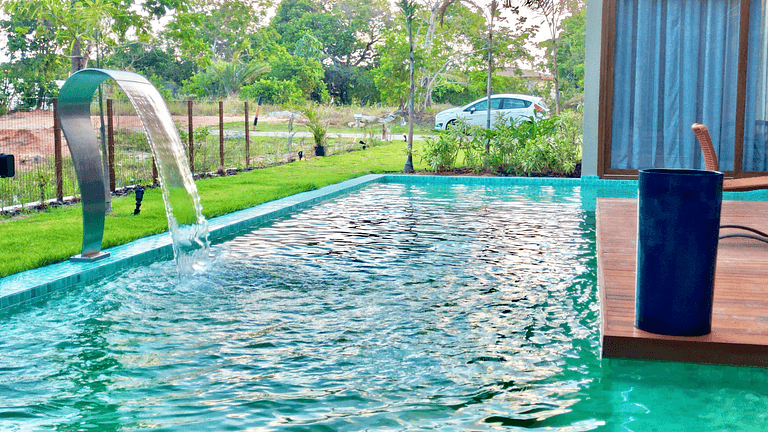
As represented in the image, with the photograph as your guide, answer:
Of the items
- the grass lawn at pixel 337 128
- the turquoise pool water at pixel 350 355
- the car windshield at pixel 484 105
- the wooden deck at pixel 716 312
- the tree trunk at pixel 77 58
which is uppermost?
the car windshield at pixel 484 105

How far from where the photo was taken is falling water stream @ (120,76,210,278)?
5.16 metres

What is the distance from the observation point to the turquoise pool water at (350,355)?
291cm

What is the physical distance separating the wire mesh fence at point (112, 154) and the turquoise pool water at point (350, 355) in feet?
10.8

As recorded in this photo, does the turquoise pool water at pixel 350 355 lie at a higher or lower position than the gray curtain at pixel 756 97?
lower

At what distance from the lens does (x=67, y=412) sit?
2959 millimetres

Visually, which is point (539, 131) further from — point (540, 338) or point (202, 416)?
point (202, 416)

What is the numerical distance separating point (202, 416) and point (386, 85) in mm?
23384

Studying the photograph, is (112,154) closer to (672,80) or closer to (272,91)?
(672,80)

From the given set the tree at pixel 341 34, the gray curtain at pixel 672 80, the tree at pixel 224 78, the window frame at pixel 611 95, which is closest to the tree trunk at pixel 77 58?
the window frame at pixel 611 95

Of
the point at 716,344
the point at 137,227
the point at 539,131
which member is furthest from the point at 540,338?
the point at 539,131

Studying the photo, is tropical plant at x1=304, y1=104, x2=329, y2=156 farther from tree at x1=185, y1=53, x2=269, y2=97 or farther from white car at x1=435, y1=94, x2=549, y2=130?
tree at x1=185, y1=53, x2=269, y2=97

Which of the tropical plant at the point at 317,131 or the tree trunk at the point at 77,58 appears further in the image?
the tropical plant at the point at 317,131

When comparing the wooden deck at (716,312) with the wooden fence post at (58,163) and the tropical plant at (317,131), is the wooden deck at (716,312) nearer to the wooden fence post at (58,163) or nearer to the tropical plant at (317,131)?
the wooden fence post at (58,163)

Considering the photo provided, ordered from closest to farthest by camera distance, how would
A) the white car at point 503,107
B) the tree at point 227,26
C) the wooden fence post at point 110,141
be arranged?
the wooden fence post at point 110,141 < the white car at point 503,107 < the tree at point 227,26
